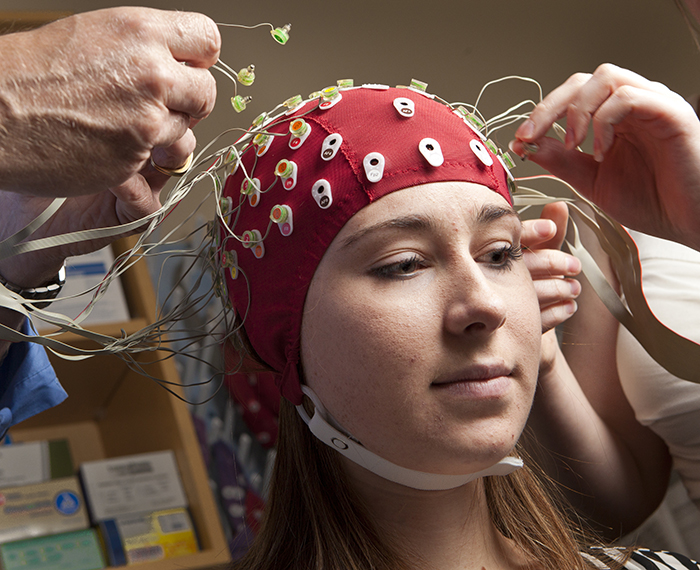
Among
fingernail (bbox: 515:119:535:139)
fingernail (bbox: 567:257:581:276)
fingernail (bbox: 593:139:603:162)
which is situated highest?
Answer: fingernail (bbox: 515:119:535:139)

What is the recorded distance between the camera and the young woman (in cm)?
91

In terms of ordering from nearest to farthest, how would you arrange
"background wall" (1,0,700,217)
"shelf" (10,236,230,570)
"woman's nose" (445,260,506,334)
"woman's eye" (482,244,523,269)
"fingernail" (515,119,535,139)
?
"woman's nose" (445,260,506,334)
"woman's eye" (482,244,523,269)
"fingernail" (515,119,535,139)
"shelf" (10,236,230,570)
"background wall" (1,0,700,217)

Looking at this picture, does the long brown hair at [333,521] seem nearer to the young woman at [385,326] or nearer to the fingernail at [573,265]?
the young woman at [385,326]

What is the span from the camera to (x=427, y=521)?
1043 mm

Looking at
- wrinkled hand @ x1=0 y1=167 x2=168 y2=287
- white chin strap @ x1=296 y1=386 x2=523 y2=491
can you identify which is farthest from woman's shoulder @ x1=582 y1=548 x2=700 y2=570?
wrinkled hand @ x1=0 y1=167 x2=168 y2=287

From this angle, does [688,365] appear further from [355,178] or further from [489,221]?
[355,178]

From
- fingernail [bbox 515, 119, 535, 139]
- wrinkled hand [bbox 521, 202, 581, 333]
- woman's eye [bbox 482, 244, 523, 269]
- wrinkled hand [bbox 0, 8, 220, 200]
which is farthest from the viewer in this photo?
wrinkled hand [bbox 521, 202, 581, 333]

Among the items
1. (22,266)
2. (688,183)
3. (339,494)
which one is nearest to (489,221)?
(688,183)

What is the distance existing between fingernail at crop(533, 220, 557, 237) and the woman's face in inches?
10.6

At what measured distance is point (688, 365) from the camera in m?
1.18

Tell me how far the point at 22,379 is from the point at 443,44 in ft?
6.25

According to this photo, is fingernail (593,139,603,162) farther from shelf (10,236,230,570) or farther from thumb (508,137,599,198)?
shelf (10,236,230,570)

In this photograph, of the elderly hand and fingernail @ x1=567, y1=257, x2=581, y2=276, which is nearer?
the elderly hand

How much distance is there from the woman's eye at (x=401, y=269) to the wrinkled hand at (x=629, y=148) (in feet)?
1.11
